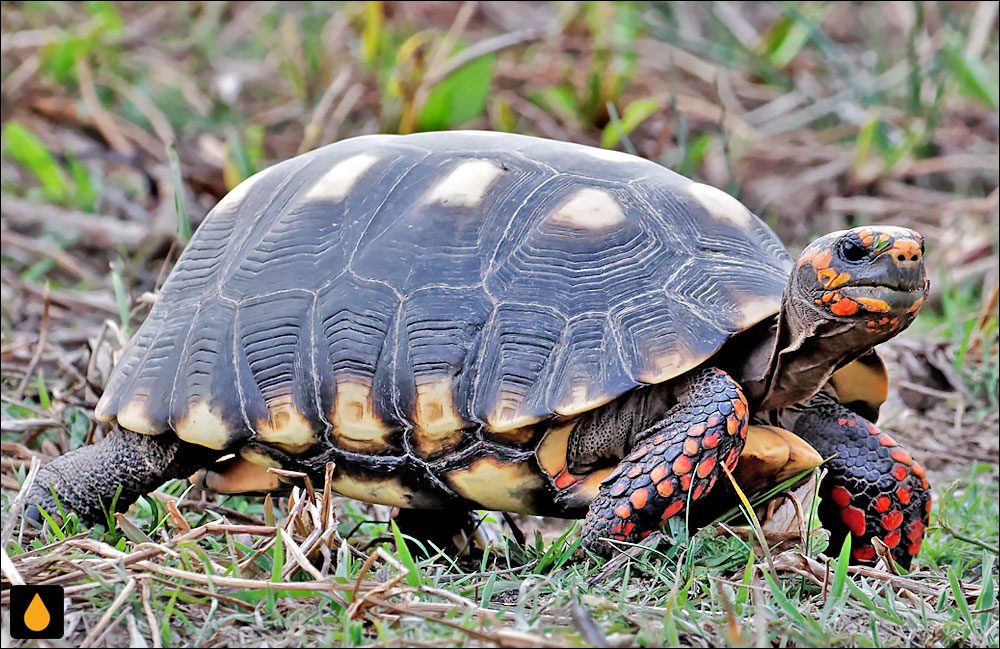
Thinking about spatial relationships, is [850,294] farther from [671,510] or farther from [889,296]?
[671,510]

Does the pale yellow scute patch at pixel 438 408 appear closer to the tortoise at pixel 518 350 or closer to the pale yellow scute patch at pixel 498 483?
the tortoise at pixel 518 350

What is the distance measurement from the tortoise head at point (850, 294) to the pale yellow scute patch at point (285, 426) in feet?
3.77

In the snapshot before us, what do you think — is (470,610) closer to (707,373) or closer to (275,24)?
(707,373)

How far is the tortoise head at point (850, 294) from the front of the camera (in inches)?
90.4

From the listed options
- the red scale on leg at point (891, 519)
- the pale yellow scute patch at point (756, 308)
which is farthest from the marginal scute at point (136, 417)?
the red scale on leg at point (891, 519)

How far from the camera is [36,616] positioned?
1.86 meters

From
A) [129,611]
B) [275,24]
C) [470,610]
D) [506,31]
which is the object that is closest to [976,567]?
[470,610]

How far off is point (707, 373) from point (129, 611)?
1342 mm

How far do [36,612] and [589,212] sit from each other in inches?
60.0

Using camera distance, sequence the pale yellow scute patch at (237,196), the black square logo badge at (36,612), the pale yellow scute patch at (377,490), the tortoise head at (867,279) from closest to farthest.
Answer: the black square logo badge at (36,612), the tortoise head at (867,279), the pale yellow scute patch at (377,490), the pale yellow scute patch at (237,196)

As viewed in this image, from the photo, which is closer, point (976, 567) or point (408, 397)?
point (408, 397)

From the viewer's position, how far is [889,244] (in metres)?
2.29

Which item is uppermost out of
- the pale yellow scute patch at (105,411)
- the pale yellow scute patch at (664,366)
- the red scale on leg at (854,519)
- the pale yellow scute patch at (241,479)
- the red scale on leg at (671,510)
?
the pale yellow scute patch at (664,366)

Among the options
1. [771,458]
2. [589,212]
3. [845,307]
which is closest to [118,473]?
[589,212]
